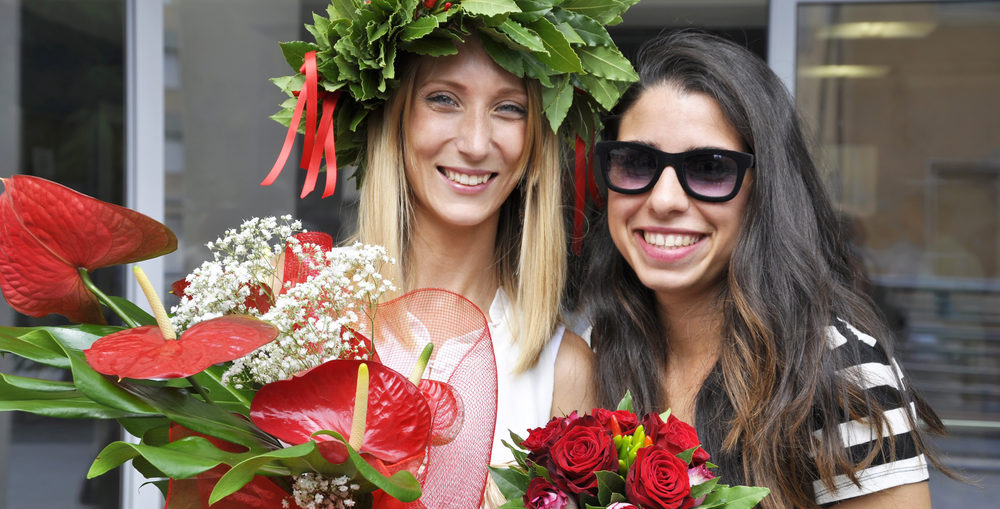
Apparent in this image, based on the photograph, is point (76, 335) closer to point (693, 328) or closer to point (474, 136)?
point (474, 136)

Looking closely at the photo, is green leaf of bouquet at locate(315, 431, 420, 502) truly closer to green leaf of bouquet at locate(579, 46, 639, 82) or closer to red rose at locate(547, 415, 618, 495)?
red rose at locate(547, 415, 618, 495)

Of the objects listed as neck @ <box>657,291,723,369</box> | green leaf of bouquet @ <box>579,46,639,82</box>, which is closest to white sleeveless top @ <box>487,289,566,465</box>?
neck @ <box>657,291,723,369</box>

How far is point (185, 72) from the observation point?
505 cm

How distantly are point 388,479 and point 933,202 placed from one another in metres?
5.63

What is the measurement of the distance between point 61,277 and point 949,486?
5768 millimetres

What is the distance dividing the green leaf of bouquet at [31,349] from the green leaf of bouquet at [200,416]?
0.34 feet

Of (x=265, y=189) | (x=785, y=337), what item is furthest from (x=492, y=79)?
(x=265, y=189)

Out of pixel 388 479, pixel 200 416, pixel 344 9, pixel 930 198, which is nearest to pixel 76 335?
pixel 200 416

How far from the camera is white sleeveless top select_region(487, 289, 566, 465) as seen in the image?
5.92ft

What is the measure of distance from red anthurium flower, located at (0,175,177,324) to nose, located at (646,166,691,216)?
97 cm

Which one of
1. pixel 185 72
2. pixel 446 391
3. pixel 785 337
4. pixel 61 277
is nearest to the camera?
pixel 61 277

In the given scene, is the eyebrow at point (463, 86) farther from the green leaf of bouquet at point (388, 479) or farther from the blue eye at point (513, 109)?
the green leaf of bouquet at point (388, 479)

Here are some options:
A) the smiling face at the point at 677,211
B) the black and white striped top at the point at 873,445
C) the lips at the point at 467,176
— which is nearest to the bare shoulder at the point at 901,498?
the black and white striped top at the point at 873,445

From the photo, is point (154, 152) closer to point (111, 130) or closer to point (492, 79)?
point (111, 130)
